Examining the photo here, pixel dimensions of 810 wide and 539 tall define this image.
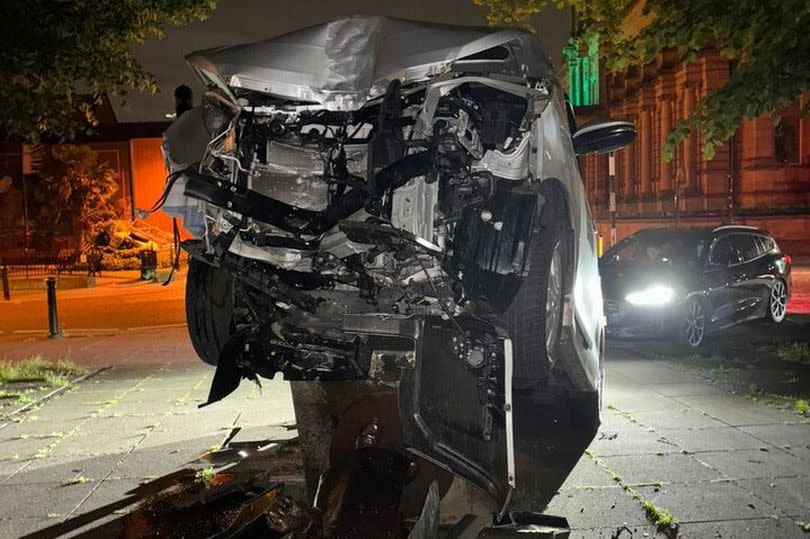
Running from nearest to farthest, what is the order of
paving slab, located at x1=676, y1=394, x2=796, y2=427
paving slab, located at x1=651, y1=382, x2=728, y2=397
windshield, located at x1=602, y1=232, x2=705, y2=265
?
paving slab, located at x1=676, y1=394, x2=796, y2=427, paving slab, located at x1=651, y1=382, x2=728, y2=397, windshield, located at x1=602, y1=232, x2=705, y2=265

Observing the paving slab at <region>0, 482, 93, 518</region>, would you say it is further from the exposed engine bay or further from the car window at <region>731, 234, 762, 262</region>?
the car window at <region>731, 234, 762, 262</region>

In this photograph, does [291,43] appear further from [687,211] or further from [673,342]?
[687,211]

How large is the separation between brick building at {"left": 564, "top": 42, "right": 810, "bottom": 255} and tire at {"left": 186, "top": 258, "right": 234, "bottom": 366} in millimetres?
18630

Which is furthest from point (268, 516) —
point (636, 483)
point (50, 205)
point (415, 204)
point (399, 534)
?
point (50, 205)

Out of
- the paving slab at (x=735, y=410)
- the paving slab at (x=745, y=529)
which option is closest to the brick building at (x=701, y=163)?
the paving slab at (x=735, y=410)

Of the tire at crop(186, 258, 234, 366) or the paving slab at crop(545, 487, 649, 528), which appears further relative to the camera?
the tire at crop(186, 258, 234, 366)

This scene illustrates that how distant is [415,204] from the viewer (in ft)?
12.4

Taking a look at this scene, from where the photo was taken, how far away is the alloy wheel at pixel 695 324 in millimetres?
10242

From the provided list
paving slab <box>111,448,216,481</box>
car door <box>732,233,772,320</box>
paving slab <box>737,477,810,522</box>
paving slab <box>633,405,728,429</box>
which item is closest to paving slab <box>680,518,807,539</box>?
paving slab <box>737,477,810,522</box>

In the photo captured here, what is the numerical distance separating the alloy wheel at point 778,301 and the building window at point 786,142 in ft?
60.1

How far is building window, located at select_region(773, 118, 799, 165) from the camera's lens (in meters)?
28.1

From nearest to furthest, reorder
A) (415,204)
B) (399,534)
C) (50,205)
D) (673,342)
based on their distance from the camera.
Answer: (415,204)
(399,534)
(673,342)
(50,205)

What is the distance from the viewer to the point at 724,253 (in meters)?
11.1

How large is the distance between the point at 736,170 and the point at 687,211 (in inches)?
87.5
